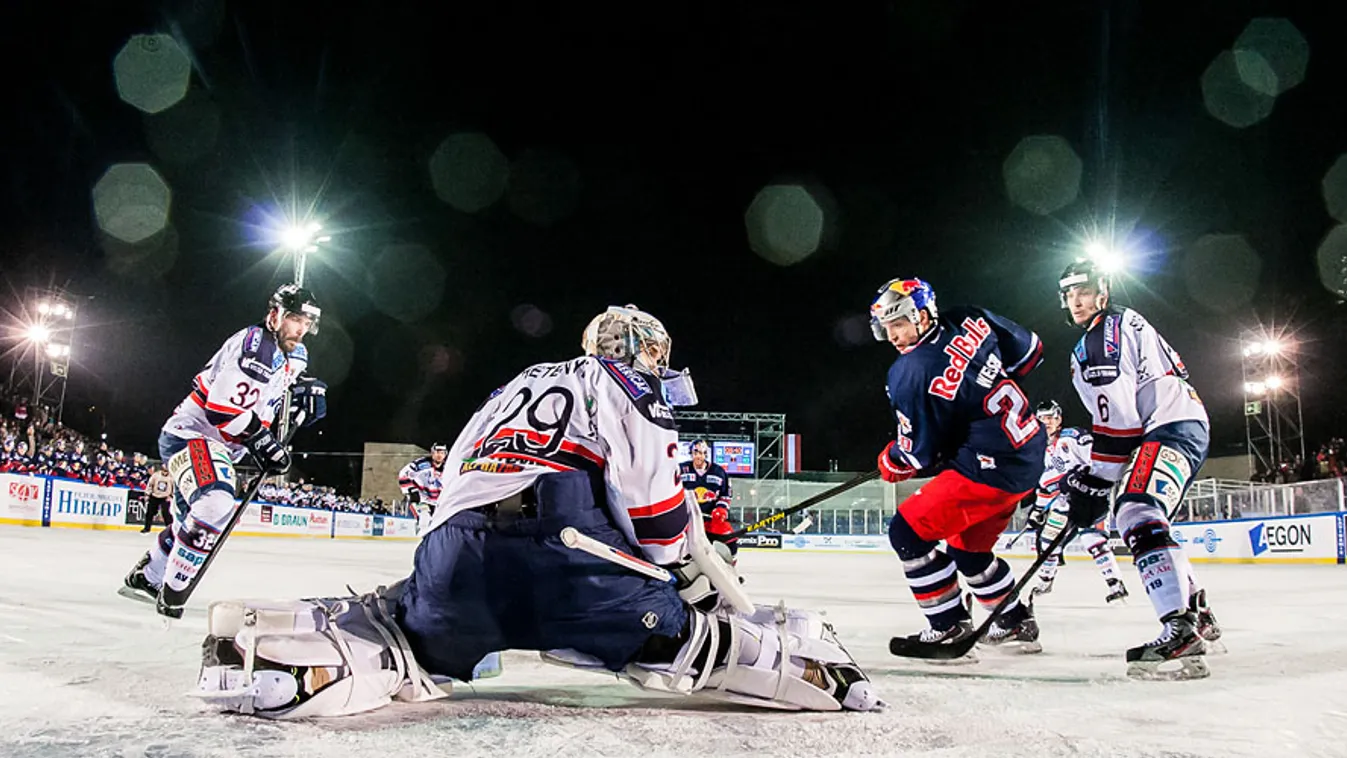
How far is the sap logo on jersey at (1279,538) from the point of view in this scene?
15.2 m

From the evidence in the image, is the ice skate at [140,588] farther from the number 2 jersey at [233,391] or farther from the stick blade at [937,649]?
the stick blade at [937,649]

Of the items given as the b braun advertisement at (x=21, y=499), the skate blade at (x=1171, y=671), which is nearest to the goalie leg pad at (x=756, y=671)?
the skate blade at (x=1171, y=671)

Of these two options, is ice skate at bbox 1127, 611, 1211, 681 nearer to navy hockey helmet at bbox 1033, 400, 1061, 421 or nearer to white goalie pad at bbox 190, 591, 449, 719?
white goalie pad at bbox 190, 591, 449, 719

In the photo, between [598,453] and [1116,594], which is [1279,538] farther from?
[598,453]

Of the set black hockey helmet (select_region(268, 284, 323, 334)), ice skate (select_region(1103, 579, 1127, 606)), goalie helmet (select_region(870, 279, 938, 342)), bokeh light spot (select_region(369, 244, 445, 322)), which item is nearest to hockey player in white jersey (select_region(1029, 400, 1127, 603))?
ice skate (select_region(1103, 579, 1127, 606))

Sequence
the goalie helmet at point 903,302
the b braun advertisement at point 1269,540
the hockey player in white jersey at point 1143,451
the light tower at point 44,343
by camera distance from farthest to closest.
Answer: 1. the light tower at point 44,343
2. the b braun advertisement at point 1269,540
3. the goalie helmet at point 903,302
4. the hockey player in white jersey at point 1143,451

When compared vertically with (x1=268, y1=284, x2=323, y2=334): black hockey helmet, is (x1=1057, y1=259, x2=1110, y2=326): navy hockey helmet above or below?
below

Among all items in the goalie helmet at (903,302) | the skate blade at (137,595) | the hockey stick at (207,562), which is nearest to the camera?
the goalie helmet at (903,302)

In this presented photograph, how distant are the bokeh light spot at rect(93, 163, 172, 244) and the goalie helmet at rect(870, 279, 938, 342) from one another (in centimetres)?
3116

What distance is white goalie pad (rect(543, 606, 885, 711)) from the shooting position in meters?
2.49

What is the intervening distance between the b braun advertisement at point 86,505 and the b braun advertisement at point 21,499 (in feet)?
0.86

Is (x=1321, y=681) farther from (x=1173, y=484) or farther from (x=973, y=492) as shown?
(x=973, y=492)

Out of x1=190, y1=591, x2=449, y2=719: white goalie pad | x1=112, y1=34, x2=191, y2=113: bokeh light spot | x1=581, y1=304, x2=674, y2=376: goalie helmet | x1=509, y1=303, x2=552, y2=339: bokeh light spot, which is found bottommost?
x1=190, y1=591, x2=449, y2=719: white goalie pad

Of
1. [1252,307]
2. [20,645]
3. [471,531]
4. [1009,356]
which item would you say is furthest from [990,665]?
[1252,307]
